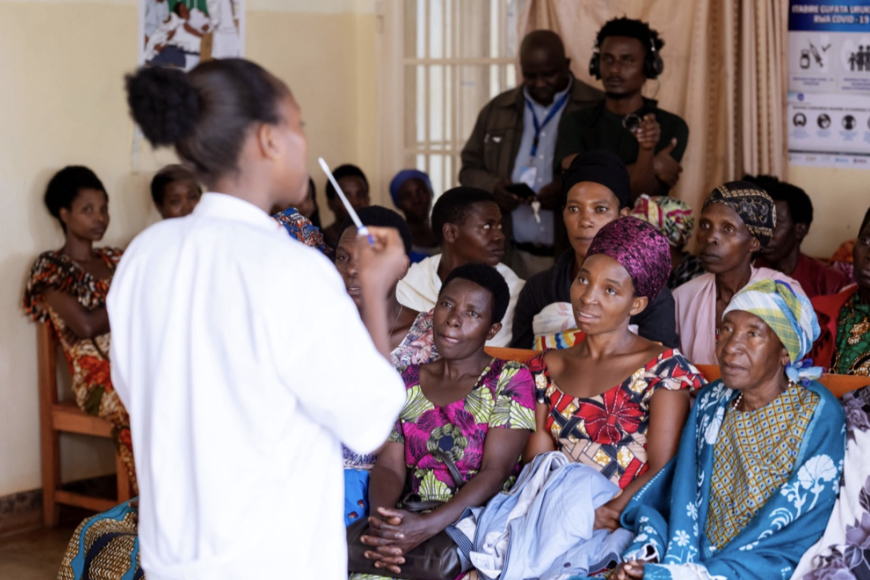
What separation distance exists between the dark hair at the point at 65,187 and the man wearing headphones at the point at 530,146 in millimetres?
2077

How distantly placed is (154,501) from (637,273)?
187cm

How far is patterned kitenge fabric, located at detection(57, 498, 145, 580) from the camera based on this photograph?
3387mm

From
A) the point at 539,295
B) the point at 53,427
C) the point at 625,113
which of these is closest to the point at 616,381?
the point at 539,295

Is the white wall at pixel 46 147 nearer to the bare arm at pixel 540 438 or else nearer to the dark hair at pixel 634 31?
the dark hair at pixel 634 31

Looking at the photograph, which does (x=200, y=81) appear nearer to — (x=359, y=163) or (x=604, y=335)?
(x=604, y=335)

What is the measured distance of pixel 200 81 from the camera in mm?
1882

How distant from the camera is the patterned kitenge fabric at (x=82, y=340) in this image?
5.11 metres

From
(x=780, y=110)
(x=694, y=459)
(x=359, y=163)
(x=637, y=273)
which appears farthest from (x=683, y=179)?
(x=694, y=459)

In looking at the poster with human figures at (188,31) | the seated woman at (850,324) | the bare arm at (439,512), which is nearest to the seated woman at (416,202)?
the poster with human figures at (188,31)

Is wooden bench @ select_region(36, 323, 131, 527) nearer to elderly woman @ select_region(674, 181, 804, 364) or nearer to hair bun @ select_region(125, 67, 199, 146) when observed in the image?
elderly woman @ select_region(674, 181, 804, 364)

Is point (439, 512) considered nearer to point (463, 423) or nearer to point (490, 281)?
point (463, 423)

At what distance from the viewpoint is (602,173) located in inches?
160

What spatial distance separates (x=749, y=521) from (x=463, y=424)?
915mm

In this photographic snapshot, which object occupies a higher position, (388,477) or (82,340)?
(82,340)
